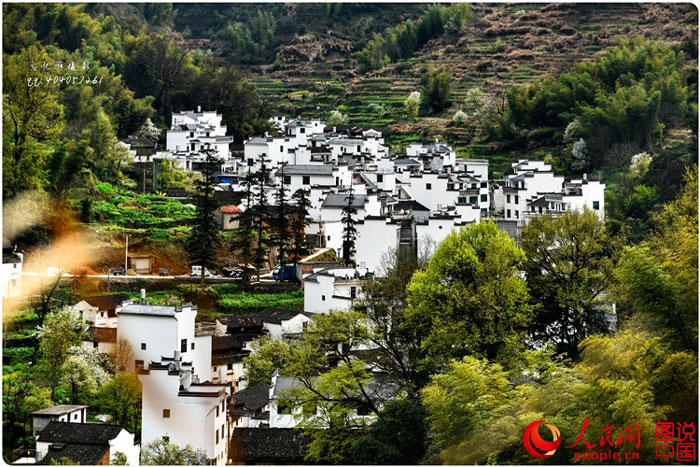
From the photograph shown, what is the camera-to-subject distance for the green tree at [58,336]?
17.6m

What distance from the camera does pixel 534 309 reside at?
1705 cm

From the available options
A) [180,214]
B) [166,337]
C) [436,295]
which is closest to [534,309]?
[436,295]

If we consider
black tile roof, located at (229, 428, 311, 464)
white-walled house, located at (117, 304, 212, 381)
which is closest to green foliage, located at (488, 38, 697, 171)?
white-walled house, located at (117, 304, 212, 381)

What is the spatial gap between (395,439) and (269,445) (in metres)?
2.01

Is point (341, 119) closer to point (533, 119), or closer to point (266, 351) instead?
point (533, 119)

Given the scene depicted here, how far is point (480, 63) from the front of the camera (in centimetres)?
4538

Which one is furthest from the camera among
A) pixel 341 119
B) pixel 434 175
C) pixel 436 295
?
pixel 341 119

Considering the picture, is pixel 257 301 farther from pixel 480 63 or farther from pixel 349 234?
pixel 480 63

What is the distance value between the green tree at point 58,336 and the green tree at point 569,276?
23.5ft

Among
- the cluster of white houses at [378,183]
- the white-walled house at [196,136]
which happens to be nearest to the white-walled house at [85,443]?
the cluster of white houses at [378,183]

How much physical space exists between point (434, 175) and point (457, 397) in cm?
1482

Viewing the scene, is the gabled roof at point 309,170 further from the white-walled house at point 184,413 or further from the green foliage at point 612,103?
the white-walled house at point 184,413

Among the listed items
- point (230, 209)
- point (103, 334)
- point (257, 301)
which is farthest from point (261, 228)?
point (103, 334)

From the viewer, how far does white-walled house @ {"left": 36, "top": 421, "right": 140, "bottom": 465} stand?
14.4m
